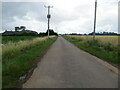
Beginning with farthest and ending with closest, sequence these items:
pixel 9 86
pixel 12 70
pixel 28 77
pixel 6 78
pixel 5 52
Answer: pixel 5 52 → pixel 12 70 → pixel 28 77 → pixel 6 78 → pixel 9 86

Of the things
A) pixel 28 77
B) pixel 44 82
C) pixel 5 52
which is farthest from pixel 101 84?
pixel 5 52

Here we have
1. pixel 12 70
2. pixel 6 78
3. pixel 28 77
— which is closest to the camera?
pixel 6 78

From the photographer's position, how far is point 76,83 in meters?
6.74

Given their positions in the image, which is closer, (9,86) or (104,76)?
(9,86)

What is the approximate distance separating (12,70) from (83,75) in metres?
3.20

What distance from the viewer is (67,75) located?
8047 millimetres

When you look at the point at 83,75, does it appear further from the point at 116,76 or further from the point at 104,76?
the point at 116,76

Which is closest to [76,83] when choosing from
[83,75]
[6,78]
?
[83,75]

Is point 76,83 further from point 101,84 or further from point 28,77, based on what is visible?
point 28,77

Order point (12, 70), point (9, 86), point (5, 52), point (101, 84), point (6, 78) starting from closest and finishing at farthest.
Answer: point (9, 86), point (101, 84), point (6, 78), point (12, 70), point (5, 52)

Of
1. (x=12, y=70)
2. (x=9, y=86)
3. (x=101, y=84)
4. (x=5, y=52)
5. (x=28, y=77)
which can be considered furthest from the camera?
(x=5, y=52)

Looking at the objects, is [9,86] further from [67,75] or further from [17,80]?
[67,75]

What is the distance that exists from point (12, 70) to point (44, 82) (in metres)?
2.23

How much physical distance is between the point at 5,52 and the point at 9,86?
29.2 ft
